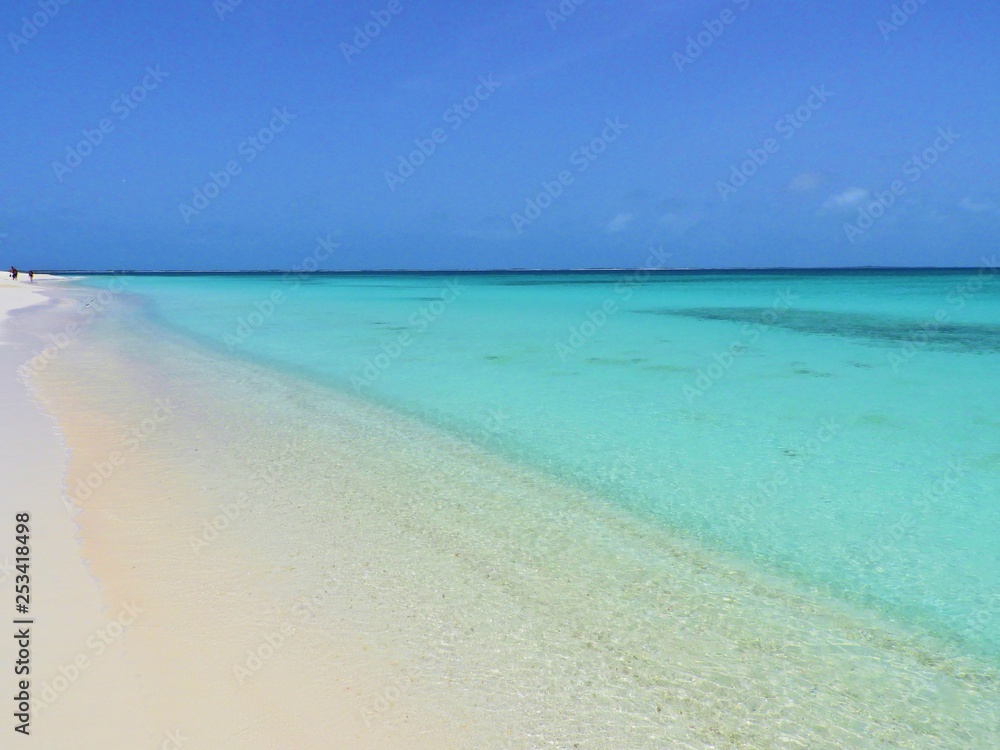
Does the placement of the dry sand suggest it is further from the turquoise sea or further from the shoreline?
the turquoise sea

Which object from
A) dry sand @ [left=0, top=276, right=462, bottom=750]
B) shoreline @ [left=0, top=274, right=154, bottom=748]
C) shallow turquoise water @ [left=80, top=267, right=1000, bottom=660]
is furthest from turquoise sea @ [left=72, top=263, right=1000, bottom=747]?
shoreline @ [left=0, top=274, right=154, bottom=748]

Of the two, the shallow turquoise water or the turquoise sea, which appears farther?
the shallow turquoise water

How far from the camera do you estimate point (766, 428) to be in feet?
25.4

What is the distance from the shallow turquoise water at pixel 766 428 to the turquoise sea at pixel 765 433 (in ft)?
0.08

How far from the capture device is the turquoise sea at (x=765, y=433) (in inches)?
165

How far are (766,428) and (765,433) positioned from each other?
26 centimetres

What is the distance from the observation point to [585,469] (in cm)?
621

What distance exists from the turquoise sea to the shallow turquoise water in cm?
Answer: 3

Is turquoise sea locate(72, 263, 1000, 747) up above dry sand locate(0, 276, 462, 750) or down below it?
below

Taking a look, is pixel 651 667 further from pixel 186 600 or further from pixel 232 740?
pixel 186 600

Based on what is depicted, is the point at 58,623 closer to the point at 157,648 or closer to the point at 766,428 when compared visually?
the point at 157,648

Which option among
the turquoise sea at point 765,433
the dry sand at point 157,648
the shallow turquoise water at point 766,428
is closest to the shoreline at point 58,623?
the dry sand at point 157,648

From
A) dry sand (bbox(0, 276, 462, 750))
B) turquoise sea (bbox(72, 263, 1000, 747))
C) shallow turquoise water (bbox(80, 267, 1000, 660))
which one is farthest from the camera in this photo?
shallow turquoise water (bbox(80, 267, 1000, 660))

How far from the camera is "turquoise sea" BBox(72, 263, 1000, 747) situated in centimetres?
420
